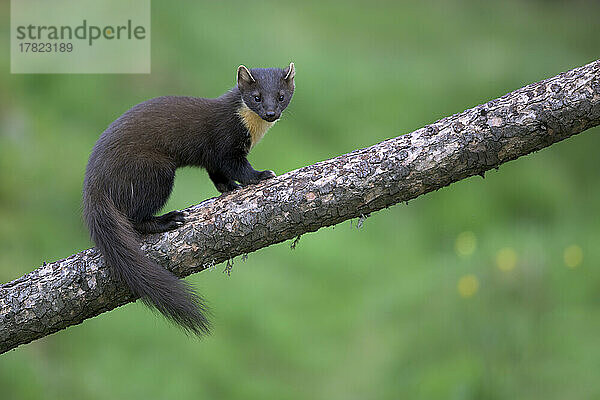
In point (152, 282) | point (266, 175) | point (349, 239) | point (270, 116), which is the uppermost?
point (270, 116)

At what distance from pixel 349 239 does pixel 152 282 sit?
4.00 metres

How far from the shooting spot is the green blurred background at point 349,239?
5.33 metres

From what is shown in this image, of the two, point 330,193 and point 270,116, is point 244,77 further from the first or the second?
point 330,193

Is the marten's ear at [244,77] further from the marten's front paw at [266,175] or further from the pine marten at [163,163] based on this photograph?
the marten's front paw at [266,175]

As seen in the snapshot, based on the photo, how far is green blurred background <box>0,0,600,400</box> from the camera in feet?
17.5

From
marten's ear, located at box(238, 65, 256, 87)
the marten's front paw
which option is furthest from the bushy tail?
marten's ear, located at box(238, 65, 256, 87)

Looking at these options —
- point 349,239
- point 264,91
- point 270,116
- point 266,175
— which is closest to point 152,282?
point 266,175

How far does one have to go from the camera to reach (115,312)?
572 centimetres

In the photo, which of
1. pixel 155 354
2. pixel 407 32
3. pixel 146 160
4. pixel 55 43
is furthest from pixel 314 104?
pixel 146 160

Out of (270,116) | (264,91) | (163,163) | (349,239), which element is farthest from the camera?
(349,239)

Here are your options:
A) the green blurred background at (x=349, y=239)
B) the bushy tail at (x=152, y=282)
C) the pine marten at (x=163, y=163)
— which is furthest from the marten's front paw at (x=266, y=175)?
the green blurred background at (x=349, y=239)

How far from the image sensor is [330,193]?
2977mm

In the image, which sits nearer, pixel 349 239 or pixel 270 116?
pixel 270 116

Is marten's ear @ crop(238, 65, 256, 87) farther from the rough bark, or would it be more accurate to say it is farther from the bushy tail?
the bushy tail
